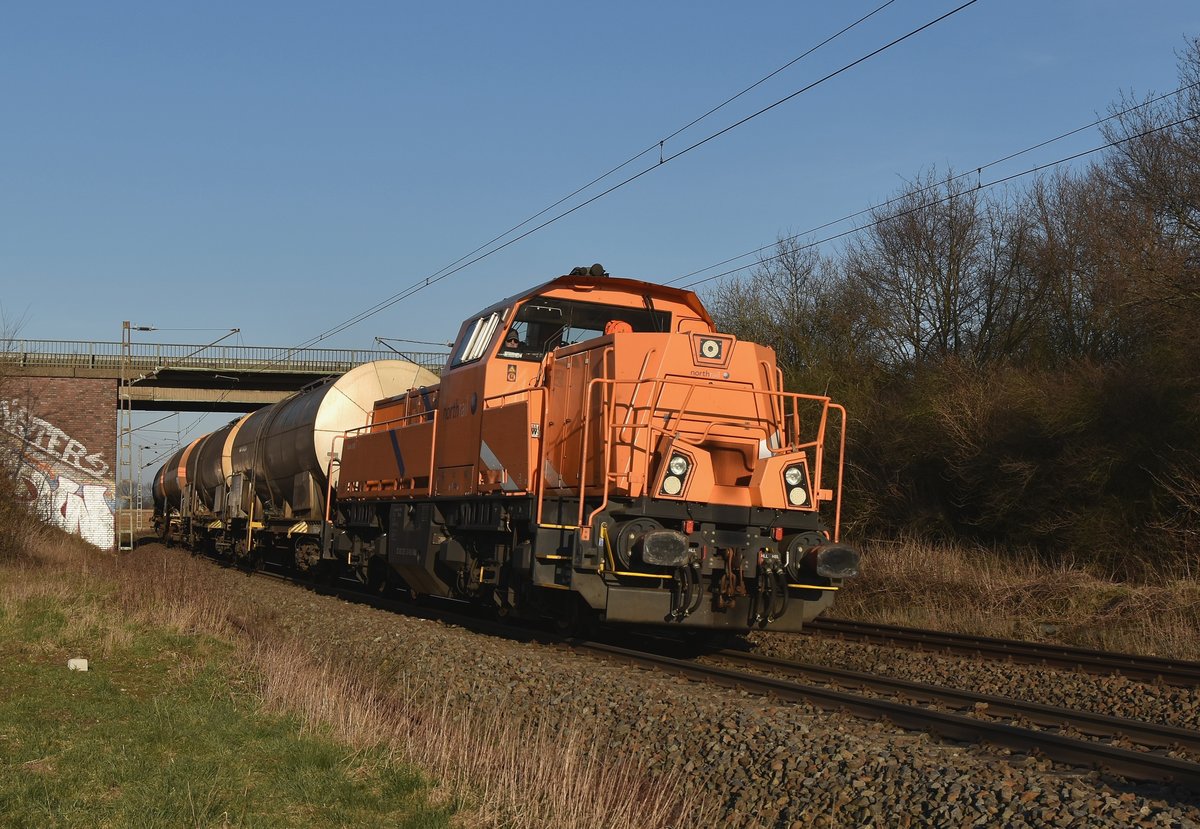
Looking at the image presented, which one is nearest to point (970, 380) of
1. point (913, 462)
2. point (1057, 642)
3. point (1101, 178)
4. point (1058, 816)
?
point (913, 462)

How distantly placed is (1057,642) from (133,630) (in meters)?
10.4

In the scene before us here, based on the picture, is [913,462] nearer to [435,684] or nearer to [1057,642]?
[1057,642]

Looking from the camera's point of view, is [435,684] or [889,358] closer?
[435,684]

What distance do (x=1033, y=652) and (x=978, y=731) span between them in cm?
411

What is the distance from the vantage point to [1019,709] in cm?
771

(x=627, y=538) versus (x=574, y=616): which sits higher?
(x=627, y=538)

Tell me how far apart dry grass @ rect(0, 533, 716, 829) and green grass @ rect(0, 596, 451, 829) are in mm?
203

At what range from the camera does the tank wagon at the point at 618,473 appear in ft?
31.4

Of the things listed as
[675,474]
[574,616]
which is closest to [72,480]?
[574,616]

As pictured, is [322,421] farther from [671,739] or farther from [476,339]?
[671,739]

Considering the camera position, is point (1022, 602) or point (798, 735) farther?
point (1022, 602)

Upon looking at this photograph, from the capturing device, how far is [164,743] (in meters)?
6.78

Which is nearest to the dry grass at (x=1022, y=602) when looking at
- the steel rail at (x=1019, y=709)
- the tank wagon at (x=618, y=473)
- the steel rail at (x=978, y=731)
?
the steel rail at (x=1019, y=709)

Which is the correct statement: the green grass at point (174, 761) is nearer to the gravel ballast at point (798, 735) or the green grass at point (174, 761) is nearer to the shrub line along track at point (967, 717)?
the gravel ballast at point (798, 735)
